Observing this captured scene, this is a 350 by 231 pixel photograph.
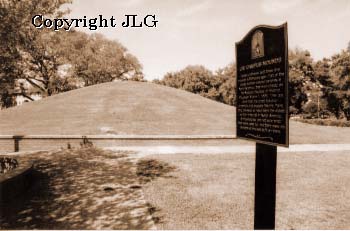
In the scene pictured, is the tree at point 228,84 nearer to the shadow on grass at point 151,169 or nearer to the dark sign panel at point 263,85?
the shadow on grass at point 151,169

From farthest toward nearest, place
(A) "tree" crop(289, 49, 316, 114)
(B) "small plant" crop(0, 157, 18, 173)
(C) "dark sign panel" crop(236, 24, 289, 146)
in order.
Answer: (A) "tree" crop(289, 49, 316, 114) → (B) "small plant" crop(0, 157, 18, 173) → (C) "dark sign panel" crop(236, 24, 289, 146)

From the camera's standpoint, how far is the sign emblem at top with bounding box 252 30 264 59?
455 cm

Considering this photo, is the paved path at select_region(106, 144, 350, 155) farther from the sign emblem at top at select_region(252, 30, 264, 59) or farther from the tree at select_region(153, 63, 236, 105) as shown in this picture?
the tree at select_region(153, 63, 236, 105)

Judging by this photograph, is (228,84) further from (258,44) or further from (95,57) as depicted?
(258,44)

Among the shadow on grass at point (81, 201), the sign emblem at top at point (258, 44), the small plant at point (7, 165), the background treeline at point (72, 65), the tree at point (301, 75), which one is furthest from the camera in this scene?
the tree at point (301, 75)

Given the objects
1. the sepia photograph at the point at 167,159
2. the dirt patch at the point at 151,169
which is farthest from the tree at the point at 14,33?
the dirt patch at the point at 151,169

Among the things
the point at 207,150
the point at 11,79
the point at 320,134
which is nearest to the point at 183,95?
the point at 320,134

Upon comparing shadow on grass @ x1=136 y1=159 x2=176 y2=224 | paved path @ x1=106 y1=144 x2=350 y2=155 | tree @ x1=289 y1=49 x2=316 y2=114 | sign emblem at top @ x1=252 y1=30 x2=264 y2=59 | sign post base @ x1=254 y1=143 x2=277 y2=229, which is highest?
tree @ x1=289 y1=49 x2=316 y2=114

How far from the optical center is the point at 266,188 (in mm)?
4434

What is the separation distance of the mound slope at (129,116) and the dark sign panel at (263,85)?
15.3 metres

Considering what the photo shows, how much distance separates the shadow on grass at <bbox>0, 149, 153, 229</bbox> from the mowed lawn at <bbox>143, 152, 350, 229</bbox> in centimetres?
55

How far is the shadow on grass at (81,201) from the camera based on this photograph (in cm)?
629

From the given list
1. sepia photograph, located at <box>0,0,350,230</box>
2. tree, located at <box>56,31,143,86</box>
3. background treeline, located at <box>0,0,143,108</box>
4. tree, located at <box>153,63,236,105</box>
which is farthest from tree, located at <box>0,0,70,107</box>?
tree, located at <box>153,63,236,105</box>

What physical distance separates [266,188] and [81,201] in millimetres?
4784
